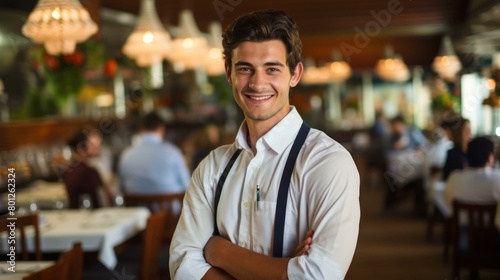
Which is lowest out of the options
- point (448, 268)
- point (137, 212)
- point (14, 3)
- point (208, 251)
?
point (448, 268)

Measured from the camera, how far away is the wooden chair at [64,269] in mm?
2611

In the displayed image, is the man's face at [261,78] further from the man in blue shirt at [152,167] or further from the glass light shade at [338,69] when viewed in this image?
the glass light shade at [338,69]

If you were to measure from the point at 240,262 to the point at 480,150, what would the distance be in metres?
3.56

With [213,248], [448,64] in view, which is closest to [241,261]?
[213,248]

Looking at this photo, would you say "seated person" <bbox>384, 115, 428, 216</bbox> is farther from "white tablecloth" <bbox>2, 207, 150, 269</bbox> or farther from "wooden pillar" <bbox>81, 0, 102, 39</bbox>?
"white tablecloth" <bbox>2, 207, 150, 269</bbox>

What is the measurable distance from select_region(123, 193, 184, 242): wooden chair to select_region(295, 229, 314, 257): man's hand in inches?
131

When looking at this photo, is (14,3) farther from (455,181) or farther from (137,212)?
(455,181)

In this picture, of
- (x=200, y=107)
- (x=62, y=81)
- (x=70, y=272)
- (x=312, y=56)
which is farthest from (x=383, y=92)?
(x=70, y=272)

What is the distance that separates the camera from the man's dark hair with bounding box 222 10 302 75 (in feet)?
6.18

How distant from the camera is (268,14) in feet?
6.21

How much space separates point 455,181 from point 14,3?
4601 millimetres

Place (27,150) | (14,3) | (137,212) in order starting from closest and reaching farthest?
(137,212)
(14,3)
(27,150)
